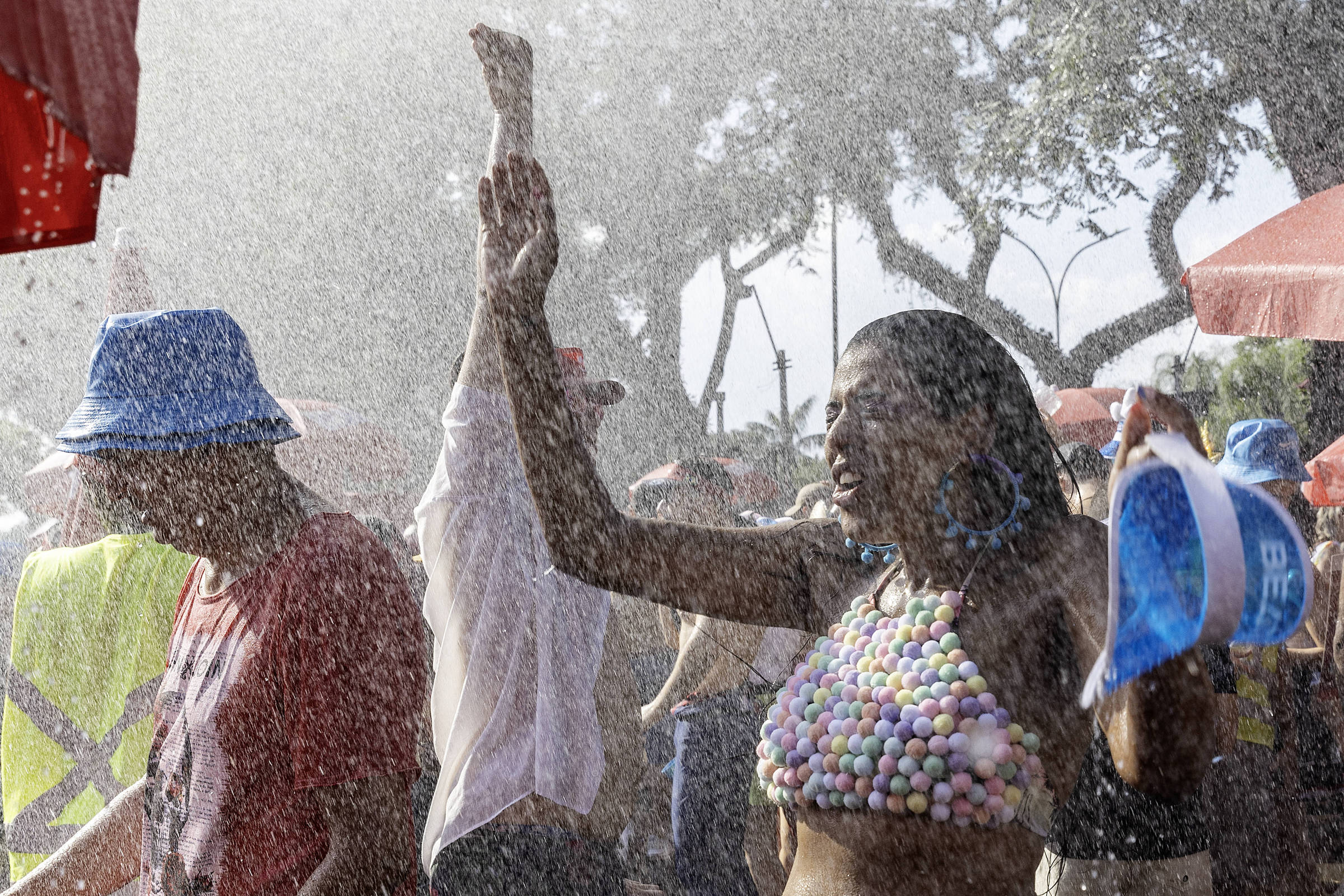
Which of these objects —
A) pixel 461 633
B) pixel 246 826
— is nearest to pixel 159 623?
pixel 461 633

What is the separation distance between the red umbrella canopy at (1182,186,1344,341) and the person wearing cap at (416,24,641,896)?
260cm

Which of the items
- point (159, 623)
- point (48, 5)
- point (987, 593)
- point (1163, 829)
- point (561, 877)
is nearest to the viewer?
point (48, 5)

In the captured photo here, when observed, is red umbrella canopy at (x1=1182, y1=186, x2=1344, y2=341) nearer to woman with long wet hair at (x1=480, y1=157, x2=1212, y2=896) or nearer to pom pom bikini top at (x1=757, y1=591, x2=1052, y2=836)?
woman with long wet hair at (x1=480, y1=157, x2=1212, y2=896)

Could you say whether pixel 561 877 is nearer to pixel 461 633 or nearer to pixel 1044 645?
pixel 461 633

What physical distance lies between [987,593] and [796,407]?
3327 centimetres

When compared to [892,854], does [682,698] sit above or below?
below

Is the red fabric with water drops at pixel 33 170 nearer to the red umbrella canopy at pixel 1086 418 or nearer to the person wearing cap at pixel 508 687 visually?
the person wearing cap at pixel 508 687

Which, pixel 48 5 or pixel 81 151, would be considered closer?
pixel 48 5

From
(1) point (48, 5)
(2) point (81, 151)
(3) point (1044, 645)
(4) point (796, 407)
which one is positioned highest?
(1) point (48, 5)

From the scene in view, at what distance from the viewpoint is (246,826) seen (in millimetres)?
2104

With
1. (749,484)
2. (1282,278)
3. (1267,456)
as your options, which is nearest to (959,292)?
(749,484)

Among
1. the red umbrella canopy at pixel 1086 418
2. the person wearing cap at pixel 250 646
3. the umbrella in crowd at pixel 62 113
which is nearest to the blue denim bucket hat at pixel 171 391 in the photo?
the person wearing cap at pixel 250 646

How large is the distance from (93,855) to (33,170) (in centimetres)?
Answer: 184

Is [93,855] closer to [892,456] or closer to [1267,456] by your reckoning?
[892,456]
